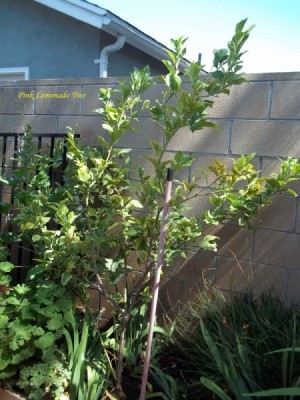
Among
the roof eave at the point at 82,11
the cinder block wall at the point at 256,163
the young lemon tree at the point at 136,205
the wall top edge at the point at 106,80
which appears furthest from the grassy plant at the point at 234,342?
the roof eave at the point at 82,11

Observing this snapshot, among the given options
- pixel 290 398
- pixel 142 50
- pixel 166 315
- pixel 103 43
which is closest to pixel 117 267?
pixel 166 315

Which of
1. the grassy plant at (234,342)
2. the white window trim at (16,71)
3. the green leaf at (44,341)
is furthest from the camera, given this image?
the white window trim at (16,71)

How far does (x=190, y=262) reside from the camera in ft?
10.8

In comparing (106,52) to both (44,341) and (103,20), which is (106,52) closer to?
(103,20)

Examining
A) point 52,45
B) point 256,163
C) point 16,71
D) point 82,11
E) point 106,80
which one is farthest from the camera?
point 16,71

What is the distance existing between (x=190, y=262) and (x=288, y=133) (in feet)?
3.52

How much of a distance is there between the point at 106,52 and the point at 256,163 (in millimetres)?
4554

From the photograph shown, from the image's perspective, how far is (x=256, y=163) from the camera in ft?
10.0

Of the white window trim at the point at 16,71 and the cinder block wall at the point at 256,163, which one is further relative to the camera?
the white window trim at the point at 16,71

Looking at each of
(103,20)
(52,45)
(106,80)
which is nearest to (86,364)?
(106,80)

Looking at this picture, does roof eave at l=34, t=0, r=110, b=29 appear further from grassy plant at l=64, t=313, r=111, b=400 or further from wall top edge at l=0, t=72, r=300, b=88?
grassy plant at l=64, t=313, r=111, b=400

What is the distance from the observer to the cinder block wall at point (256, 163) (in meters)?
2.96

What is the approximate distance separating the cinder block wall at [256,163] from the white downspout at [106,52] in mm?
3721

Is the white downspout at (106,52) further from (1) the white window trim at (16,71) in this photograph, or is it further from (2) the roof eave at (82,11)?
(1) the white window trim at (16,71)
